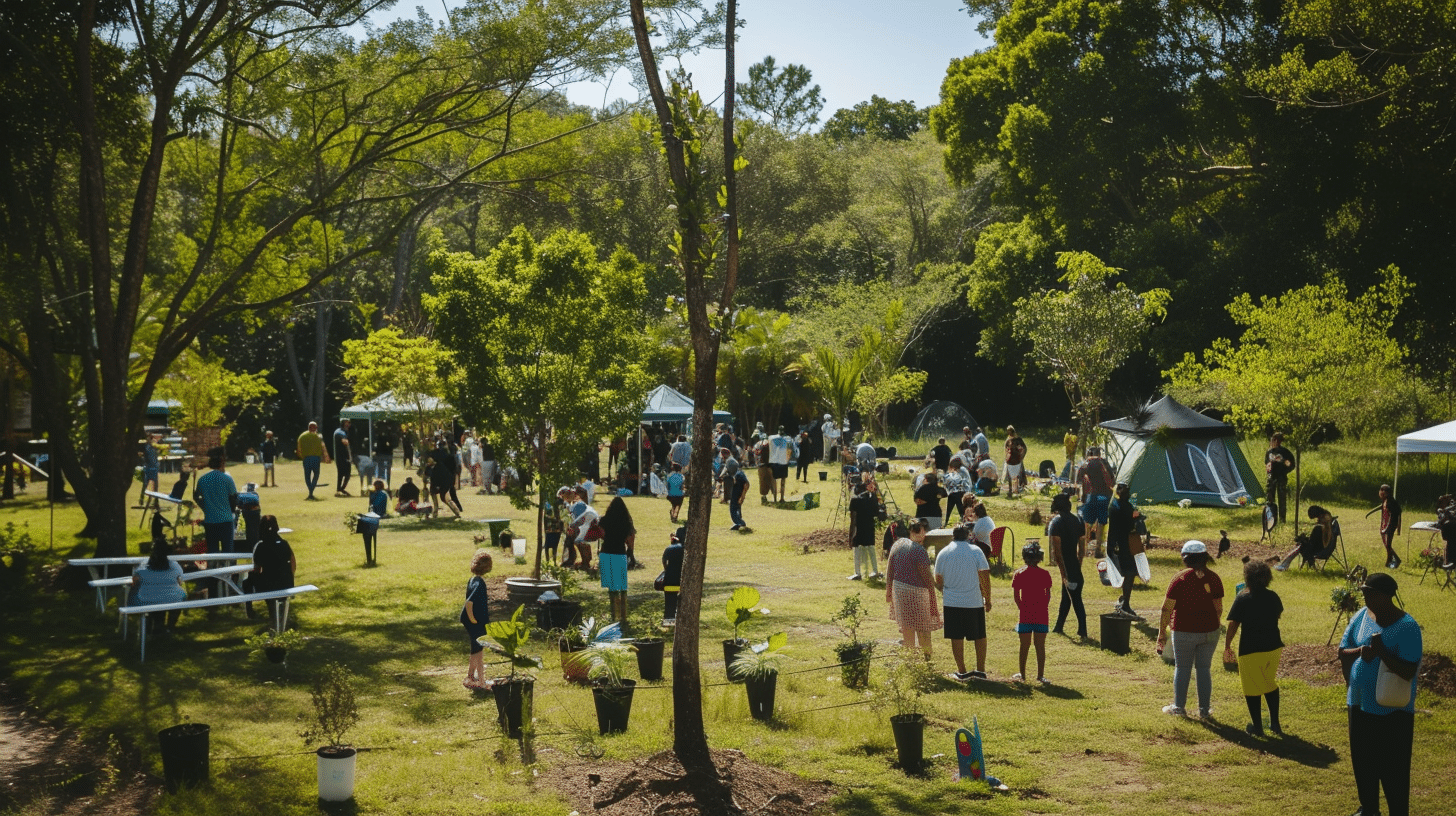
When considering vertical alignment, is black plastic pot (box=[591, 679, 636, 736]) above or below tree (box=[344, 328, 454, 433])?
below

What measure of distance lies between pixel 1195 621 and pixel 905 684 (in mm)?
2532

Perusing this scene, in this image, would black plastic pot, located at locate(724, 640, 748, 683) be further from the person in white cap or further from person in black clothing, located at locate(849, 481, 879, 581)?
person in black clothing, located at locate(849, 481, 879, 581)

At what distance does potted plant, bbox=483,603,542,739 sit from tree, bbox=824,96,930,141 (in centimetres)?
6571

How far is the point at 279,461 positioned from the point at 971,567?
34354mm

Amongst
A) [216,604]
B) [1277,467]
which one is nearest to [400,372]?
[216,604]

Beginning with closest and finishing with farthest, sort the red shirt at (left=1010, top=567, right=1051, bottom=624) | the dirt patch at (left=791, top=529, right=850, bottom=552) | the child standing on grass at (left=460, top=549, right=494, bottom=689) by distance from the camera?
the child standing on grass at (left=460, top=549, right=494, bottom=689) → the red shirt at (left=1010, top=567, right=1051, bottom=624) → the dirt patch at (left=791, top=529, right=850, bottom=552)

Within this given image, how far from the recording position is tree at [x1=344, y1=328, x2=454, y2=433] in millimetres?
27281

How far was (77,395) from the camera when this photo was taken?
25.2 meters

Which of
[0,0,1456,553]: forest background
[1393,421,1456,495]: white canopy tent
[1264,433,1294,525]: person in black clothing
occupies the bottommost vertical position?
[1264,433,1294,525]: person in black clothing

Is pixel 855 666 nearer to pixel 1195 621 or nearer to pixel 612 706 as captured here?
pixel 612 706

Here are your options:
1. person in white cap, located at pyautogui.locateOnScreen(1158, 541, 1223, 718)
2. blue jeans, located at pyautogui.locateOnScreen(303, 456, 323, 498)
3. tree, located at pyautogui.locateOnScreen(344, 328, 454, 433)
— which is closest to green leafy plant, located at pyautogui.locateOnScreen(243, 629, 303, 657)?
person in white cap, located at pyautogui.locateOnScreen(1158, 541, 1223, 718)

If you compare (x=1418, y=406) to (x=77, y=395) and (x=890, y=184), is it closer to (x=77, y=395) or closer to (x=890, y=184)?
(x=890, y=184)

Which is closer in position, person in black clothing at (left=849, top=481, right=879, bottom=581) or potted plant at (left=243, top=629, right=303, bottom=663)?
potted plant at (left=243, top=629, right=303, bottom=663)

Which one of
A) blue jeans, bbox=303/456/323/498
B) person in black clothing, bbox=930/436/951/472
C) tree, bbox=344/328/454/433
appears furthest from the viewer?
tree, bbox=344/328/454/433
